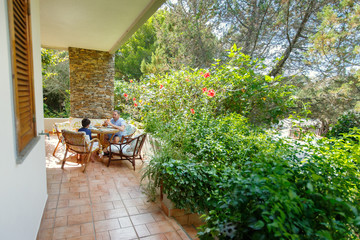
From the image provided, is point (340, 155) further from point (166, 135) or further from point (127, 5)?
point (127, 5)

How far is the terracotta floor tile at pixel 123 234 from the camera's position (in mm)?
2184

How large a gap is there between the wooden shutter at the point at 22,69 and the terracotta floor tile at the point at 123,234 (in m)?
1.23

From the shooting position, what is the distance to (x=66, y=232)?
221 centimetres

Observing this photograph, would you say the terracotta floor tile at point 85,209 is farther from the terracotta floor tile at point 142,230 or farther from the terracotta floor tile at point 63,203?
the terracotta floor tile at point 142,230

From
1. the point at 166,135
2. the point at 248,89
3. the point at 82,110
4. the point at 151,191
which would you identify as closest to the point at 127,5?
the point at 166,135

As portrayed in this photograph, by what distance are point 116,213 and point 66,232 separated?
0.56 meters

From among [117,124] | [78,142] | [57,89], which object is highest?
[57,89]

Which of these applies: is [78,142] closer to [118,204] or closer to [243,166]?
[118,204]

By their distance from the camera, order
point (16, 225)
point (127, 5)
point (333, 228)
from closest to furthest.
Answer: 1. point (333, 228)
2. point (16, 225)
3. point (127, 5)

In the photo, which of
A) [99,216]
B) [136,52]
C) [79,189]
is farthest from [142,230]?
[136,52]

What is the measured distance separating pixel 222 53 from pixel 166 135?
549cm

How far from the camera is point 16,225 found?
1407mm

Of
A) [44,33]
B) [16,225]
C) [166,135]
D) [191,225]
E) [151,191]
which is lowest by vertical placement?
[191,225]

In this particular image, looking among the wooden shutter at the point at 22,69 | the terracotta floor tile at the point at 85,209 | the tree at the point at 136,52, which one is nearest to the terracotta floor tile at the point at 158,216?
the terracotta floor tile at the point at 85,209
